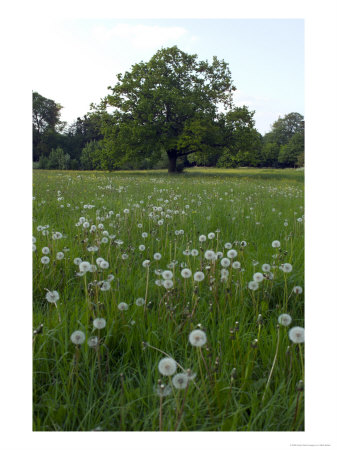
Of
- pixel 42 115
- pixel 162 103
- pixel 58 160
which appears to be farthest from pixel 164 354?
pixel 162 103

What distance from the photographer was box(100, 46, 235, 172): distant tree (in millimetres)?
19391

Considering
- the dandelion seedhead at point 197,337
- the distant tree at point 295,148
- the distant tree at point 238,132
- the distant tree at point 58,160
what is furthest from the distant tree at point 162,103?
the dandelion seedhead at point 197,337

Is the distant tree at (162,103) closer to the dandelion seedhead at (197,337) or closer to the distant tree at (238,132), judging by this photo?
the distant tree at (238,132)

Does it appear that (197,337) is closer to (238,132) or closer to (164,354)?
(164,354)

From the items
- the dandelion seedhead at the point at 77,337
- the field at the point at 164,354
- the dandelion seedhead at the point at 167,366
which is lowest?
the field at the point at 164,354

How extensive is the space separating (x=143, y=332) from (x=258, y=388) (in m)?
0.64

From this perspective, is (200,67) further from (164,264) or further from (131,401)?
(131,401)

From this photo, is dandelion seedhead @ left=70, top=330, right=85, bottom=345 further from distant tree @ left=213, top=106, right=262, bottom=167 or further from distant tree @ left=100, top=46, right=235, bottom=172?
distant tree @ left=213, top=106, right=262, bottom=167

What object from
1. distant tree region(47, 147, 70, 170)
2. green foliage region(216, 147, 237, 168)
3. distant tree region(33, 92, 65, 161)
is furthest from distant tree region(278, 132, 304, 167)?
green foliage region(216, 147, 237, 168)

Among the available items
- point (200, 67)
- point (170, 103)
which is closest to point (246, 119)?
point (200, 67)

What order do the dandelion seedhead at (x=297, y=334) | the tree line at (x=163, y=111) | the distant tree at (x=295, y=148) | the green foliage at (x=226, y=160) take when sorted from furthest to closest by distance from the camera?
the green foliage at (x=226, y=160), the tree line at (x=163, y=111), the distant tree at (x=295, y=148), the dandelion seedhead at (x=297, y=334)

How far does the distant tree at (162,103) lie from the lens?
1939cm

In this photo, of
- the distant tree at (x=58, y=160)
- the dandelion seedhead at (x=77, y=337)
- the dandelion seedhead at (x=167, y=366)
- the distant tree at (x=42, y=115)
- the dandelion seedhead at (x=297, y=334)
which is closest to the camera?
the dandelion seedhead at (x=167, y=366)
